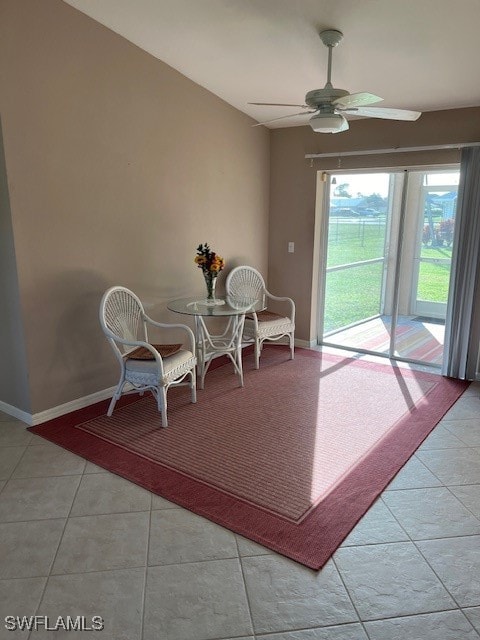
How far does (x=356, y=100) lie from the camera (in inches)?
104

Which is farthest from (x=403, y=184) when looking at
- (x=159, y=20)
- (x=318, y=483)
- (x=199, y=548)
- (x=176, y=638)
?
(x=176, y=638)

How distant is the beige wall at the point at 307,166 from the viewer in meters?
4.15

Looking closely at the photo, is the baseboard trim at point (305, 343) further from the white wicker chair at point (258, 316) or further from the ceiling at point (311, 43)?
the ceiling at point (311, 43)

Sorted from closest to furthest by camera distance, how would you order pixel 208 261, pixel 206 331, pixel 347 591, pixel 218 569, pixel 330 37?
pixel 347 591, pixel 218 569, pixel 330 37, pixel 208 261, pixel 206 331

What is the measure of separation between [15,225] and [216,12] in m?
1.90

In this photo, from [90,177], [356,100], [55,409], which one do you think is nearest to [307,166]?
[356,100]

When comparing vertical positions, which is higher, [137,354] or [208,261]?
[208,261]

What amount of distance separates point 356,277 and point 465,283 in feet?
4.80

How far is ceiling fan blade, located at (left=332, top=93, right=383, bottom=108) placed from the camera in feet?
8.41

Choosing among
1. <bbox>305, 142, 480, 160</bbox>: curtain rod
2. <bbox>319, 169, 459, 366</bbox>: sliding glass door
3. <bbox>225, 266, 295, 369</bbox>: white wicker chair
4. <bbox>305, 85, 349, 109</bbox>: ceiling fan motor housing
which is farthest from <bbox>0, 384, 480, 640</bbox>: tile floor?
<bbox>305, 142, 480, 160</bbox>: curtain rod

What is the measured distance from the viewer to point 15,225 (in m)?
2.95

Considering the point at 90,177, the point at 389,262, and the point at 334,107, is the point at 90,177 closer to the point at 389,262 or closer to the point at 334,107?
the point at 334,107

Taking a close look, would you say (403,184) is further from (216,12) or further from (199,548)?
(199,548)

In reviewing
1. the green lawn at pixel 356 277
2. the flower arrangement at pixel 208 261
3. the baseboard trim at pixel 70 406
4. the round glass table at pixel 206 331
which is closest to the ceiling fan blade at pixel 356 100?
the flower arrangement at pixel 208 261
